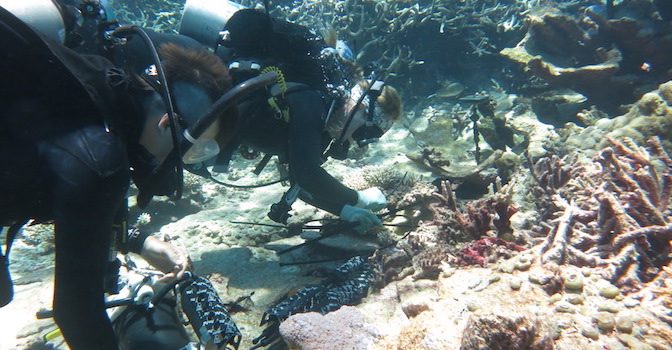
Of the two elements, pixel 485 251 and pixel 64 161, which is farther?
pixel 485 251

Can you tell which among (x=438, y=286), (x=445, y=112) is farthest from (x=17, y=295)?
(x=445, y=112)

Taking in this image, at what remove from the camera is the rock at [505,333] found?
167cm

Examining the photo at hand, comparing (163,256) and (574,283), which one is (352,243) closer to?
(163,256)

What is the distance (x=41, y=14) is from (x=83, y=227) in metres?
1.51

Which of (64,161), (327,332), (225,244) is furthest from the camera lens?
(225,244)

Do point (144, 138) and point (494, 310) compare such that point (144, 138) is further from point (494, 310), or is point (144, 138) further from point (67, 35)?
point (494, 310)

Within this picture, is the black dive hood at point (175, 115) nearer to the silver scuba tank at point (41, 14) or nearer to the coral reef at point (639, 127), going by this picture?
the silver scuba tank at point (41, 14)

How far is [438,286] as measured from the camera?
9.41 feet

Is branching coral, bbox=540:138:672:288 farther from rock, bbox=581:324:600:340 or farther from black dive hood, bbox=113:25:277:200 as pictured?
black dive hood, bbox=113:25:277:200

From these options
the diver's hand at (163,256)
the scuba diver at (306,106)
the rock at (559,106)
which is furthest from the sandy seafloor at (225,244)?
the rock at (559,106)

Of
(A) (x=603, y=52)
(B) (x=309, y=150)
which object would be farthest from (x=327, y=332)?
(A) (x=603, y=52)

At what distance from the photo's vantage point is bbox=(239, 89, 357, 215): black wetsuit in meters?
3.70

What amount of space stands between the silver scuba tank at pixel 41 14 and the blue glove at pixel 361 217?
291cm

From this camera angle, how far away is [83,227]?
4.74 ft
